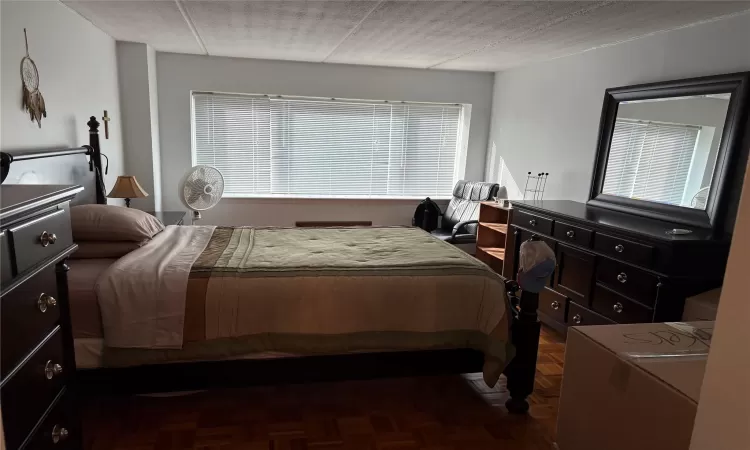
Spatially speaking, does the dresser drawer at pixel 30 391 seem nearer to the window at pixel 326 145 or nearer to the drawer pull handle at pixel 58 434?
the drawer pull handle at pixel 58 434

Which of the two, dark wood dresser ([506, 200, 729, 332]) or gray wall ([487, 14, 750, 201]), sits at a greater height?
gray wall ([487, 14, 750, 201])

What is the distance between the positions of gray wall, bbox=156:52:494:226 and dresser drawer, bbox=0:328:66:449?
3457 millimetres

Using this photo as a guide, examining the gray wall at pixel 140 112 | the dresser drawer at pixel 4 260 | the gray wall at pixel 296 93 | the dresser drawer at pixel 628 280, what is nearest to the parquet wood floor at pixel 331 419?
the dresser drawer at pixel 628 280

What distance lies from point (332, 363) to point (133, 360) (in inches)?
34.6

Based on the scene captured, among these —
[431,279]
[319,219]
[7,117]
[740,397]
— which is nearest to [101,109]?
[7,117]

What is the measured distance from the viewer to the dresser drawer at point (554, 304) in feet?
10.1

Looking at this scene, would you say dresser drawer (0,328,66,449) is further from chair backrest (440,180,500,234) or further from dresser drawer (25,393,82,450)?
chair backrest (440,180,500,234)

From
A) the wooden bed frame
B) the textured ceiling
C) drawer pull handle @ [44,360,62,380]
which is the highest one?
the textured ceiling

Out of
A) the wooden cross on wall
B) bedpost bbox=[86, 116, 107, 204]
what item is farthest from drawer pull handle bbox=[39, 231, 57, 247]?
the wooden cross on wall

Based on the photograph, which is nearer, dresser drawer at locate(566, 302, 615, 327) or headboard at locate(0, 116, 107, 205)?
headboard at locate(0, 116, 107, 205)

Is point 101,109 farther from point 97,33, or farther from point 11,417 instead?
point 11,417

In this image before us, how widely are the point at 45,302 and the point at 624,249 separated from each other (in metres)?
2.71

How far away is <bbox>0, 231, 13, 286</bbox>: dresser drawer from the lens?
3.49 feet

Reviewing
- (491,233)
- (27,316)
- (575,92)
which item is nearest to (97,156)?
(27,316)
